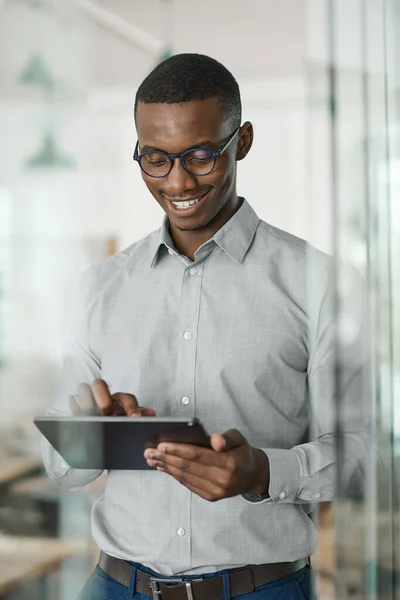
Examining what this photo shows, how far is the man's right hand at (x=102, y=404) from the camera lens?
0.87 m

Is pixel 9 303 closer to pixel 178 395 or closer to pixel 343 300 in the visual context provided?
pixel 178 395

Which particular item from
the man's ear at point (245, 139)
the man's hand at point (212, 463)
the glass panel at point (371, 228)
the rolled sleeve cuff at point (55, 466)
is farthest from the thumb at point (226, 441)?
the man's ear at point (245, 139)

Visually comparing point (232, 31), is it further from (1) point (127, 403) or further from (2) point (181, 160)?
(1) point (127, 403)

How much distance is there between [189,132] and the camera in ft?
3.04

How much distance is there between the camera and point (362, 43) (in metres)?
0.75

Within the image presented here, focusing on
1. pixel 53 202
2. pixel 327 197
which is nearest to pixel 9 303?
pixel 53 202

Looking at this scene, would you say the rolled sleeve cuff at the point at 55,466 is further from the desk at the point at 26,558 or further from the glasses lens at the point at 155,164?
the glasses lens at the point at 155,164

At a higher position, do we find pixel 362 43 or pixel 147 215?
pixel 362 43

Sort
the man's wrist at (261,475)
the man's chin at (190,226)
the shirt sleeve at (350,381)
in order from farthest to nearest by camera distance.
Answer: the man's chin at (190,226)
the man's wrist at (261,475)
the shirt sleeve at (350,381)

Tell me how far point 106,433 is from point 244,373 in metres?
0.19

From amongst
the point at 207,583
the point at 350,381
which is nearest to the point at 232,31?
the point at 350,381

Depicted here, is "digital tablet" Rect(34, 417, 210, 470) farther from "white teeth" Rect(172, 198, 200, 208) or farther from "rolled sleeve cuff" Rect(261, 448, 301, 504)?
"white teeth" Rect(172, 198, 200, 208)

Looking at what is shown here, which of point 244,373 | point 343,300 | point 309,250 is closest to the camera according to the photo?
point 343,300

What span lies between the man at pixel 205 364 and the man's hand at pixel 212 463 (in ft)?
0.22
